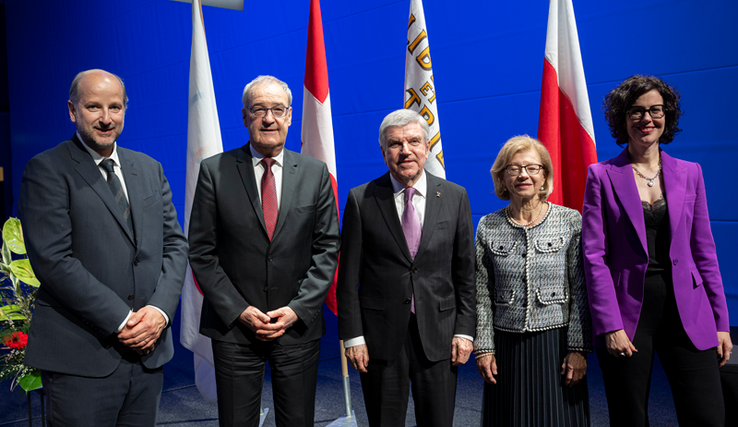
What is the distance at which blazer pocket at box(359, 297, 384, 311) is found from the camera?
1.83 m

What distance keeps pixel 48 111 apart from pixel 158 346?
10.1 metres

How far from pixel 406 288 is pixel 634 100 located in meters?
1.03

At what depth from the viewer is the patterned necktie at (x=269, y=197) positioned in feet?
6.06

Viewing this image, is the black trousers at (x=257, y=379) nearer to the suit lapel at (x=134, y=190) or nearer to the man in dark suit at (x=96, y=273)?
the man in dark suit at (x=96, y=273)

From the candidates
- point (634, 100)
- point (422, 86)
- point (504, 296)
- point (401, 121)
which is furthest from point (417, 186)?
point (422, 86)

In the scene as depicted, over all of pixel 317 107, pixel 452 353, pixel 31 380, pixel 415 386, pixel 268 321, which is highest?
pixel 317 107

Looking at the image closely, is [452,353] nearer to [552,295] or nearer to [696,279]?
[552,295]

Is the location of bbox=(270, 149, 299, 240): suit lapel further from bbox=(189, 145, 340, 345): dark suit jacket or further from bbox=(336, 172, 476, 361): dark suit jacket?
bbox=(336, 172, 476, 361): dark suit jacket

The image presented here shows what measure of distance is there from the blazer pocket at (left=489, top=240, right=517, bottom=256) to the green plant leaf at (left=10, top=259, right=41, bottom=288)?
81.2 inches

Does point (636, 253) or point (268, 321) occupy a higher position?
point (636, 253)

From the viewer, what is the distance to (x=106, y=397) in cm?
163

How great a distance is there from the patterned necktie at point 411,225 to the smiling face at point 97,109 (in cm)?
98

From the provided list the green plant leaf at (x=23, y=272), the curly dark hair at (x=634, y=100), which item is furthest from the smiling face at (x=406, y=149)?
the green plant leaf at (x=23, y=272)

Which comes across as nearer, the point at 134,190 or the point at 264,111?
the point at 134,190
